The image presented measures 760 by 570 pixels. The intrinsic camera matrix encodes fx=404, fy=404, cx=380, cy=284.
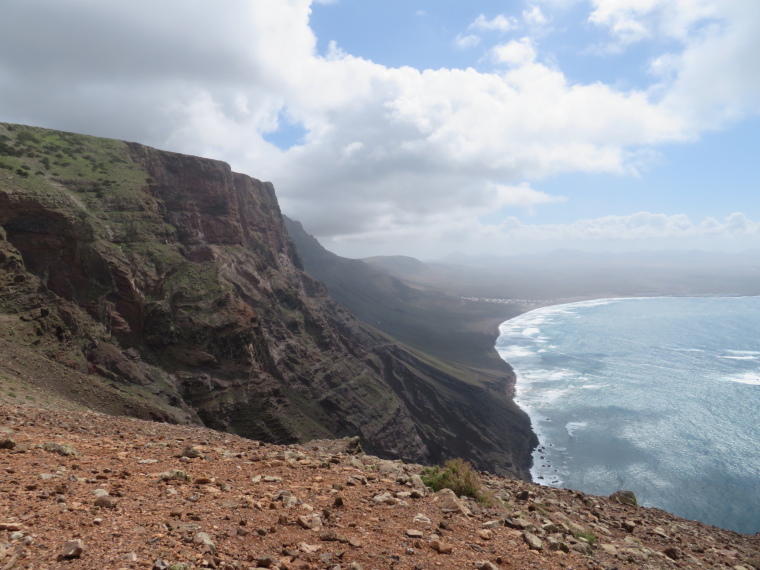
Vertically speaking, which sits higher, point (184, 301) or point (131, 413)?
point (184, 301)

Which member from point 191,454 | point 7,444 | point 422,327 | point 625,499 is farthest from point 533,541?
point 422,327

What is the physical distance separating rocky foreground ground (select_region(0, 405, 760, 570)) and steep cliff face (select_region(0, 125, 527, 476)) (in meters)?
22.7

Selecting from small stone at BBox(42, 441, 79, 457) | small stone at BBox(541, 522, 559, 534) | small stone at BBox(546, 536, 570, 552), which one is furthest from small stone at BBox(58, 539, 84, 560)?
small stone at BBox(541, 522, 559, 534)

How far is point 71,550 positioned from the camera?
4.88 meters

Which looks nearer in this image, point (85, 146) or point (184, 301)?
point (184, 301)

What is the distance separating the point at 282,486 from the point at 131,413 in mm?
23543

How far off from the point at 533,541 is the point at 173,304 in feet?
137

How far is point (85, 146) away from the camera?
52344 mm

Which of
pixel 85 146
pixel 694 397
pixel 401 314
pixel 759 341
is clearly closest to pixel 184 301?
pixel 85 146

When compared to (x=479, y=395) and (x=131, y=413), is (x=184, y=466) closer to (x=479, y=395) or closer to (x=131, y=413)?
(x=131, y=413)

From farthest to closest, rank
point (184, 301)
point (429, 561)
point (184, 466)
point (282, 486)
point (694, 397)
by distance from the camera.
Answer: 1. point (694, 397)
2. point (184, 301)
3. point (184, 466)
4. point (282, 486)
5. point (429, 561)

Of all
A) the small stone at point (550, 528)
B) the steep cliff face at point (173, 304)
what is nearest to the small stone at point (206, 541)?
the small stone at point (550, 528)

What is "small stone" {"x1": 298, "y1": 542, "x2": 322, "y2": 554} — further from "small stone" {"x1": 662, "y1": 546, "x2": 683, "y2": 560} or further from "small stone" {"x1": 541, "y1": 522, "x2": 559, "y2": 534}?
"small stone" {"x1": 662, "y1": 546, "x2": 683, "y2": 560}

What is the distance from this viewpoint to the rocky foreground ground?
5477 millimetres
